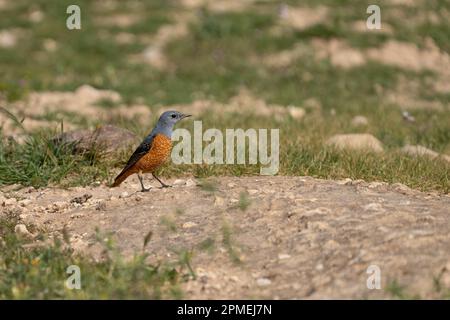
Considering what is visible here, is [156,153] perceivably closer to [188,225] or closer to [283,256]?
[188,225]

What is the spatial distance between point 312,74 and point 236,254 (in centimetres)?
964

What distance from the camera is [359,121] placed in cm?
1177

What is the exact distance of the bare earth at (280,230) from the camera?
521 cm

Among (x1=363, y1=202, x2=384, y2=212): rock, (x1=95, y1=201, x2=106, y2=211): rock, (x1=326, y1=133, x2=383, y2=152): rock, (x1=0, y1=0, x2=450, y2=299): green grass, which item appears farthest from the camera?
(x1=326, y1=133, x2=383, y2=152): rock

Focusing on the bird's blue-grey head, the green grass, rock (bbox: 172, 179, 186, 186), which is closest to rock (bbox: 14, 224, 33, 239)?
the green grass

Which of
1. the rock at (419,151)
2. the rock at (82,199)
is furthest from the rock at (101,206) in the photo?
the rock at (419,151)

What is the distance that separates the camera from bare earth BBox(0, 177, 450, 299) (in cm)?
521

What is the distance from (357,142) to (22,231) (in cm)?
453

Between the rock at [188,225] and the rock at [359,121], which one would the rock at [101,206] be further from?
the rock at [359,121]

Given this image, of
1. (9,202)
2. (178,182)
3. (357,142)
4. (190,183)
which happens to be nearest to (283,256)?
(190,183)

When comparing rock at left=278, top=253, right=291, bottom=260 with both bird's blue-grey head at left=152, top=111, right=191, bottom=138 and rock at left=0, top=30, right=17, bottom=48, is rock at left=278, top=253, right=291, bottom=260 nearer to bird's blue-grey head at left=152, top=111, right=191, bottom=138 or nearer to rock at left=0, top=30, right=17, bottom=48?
bird's blue-grey head at left=152, top=111, right=191, bottom=138

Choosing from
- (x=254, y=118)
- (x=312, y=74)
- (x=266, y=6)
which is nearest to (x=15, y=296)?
(x=254, y=118)

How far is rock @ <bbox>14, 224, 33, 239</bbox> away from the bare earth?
0.21 meters

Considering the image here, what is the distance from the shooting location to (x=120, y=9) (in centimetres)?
1795
